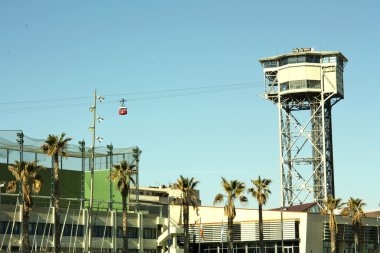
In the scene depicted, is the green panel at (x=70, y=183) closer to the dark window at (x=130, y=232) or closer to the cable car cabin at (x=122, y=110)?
the dark window at (x=130, y=232)

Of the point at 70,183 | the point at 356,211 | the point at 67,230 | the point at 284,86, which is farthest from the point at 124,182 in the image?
the point at 284,86

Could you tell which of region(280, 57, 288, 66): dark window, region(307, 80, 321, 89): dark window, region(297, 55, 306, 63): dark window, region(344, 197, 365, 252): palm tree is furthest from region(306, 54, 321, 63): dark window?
region(344, 197, 365, 252): palm tree

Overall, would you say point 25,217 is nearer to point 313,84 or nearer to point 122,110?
point 122,110

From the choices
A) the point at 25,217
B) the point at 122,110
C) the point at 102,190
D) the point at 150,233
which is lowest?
the point at 150,233

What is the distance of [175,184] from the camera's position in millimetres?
94125

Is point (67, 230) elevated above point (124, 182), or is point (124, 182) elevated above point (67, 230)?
point (124, 182)

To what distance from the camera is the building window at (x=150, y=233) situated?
106750 millimetres

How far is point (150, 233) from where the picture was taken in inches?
4232

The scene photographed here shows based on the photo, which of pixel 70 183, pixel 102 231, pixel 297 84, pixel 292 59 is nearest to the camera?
pixel 102 231

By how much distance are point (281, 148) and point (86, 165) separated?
57.4 meters

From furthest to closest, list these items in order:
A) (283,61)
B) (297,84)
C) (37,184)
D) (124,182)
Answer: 1. (283,61)
2. (297,84)
3. (124,182)
4. (37,184)

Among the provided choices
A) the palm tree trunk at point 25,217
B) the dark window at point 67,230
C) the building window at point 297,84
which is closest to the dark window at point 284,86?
the building window at point 297,84

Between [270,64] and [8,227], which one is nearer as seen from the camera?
[8,227]

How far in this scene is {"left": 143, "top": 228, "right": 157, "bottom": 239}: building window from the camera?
107 metres
